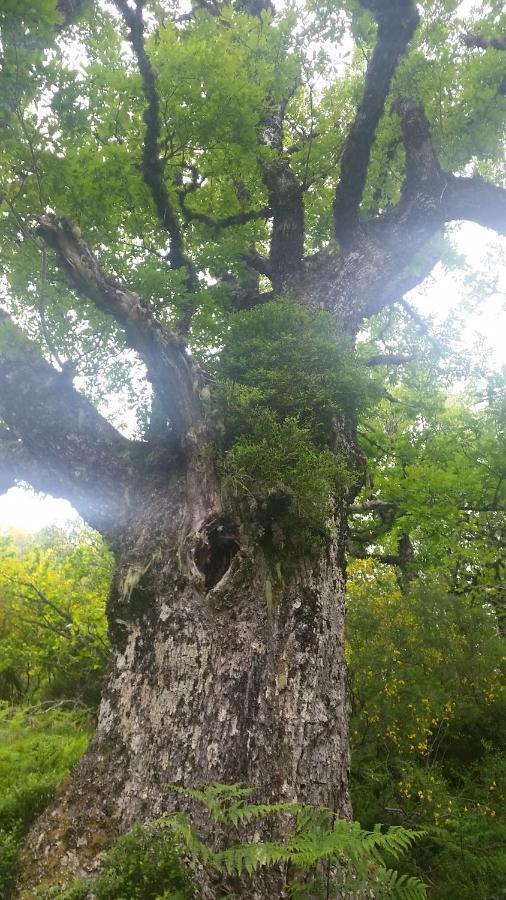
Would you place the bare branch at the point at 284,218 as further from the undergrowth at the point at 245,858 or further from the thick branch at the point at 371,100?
the undergrowth at the point at 245,858

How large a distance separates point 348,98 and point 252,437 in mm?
7322

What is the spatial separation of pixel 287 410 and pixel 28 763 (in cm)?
448

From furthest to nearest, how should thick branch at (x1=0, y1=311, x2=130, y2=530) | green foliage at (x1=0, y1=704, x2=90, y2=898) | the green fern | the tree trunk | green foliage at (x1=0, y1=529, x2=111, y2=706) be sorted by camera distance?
1. green foliage at (x1=0, y1=529, x2=111, y2=706)
2. thick branch at (x1=0, y1=311, x2=130, y2=530)
3. green foliage at (x1=0, y1=704, x2=90, y2=898)
4. the tree trunk
5. the green fern

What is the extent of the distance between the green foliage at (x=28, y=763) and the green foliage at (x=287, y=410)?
272cm

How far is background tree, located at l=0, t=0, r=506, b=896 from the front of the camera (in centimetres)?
378

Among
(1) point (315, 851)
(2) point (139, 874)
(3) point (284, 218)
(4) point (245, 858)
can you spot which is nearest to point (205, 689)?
(2) point (139, 874)

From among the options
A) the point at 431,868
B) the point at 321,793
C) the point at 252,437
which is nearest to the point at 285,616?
the point at 321,793

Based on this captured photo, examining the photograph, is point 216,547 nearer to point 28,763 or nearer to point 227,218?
point 28,763

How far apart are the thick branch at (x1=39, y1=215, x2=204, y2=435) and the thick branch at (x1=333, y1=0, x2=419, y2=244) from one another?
3.29m

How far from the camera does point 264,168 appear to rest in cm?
776

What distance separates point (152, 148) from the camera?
21.5 feet

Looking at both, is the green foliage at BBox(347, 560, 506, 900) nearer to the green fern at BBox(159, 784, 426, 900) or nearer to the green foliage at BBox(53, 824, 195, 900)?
the green fern at BBox(159, 784, 426, 900)

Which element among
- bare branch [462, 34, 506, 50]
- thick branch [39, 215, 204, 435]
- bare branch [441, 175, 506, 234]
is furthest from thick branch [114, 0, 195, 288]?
bare branch [462, 34, 506, 50]

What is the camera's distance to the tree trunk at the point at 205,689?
3.45 m
